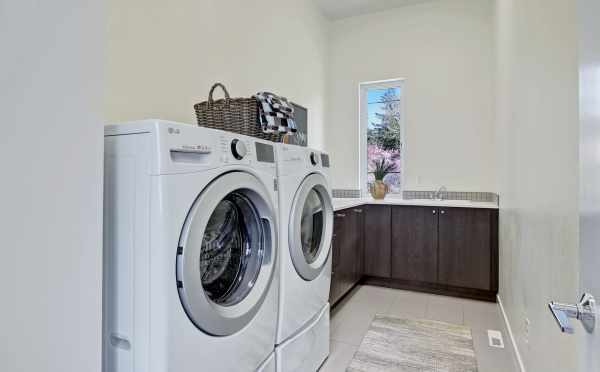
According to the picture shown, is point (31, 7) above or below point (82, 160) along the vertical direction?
above

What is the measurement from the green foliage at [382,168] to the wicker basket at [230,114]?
2.47 metres

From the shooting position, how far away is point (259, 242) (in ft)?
4.39

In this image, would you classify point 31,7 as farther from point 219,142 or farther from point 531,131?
point 531,131

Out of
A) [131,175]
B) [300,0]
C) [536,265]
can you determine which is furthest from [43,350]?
[300,0]

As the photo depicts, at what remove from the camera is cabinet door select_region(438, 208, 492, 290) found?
2971 millimetres

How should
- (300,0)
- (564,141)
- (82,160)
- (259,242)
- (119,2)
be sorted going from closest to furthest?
(82,160) < (564,141) < (259,242) < (119,2) < (300,0)

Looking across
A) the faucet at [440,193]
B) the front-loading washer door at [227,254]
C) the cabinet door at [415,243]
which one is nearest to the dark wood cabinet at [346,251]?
the cabinet door at [415,243]

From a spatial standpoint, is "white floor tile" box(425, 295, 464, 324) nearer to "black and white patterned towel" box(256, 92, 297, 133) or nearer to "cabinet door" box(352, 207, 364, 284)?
"cabinet door" box(352, 207, 364, 284)

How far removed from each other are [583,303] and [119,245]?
110 centimetres

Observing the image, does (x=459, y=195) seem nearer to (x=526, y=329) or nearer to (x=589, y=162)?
(x=526, y=329)

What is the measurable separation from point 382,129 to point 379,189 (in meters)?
0.76

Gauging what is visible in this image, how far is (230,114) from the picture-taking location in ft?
4.84

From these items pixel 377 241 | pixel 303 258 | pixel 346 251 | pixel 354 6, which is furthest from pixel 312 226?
pixel 354 6

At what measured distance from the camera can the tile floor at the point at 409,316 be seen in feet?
6.56
